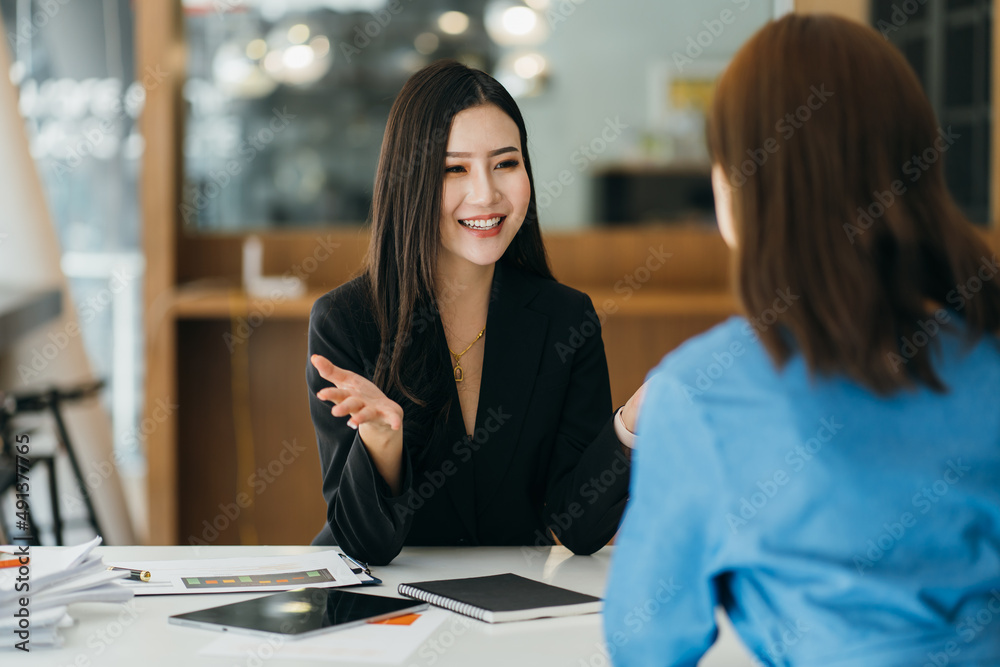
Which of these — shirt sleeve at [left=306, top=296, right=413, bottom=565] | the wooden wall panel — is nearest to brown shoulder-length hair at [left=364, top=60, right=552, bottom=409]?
shirt sleeve at [left=306, top=296, right=413, bottom=565]

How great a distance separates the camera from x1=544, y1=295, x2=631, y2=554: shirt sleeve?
135 cm

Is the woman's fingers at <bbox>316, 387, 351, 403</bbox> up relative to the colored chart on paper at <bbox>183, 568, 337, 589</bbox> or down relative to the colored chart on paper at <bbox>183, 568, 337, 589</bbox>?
→ up

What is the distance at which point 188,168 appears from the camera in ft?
10.7

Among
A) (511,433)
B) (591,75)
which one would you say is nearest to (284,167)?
(591,75)

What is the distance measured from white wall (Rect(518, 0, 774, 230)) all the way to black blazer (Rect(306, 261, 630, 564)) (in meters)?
3.04

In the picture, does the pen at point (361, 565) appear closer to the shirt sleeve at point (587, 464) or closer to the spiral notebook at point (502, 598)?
the spiral notebook at point (502, 598)

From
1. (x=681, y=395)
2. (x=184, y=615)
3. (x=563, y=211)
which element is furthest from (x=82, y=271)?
(x=681, y=395)

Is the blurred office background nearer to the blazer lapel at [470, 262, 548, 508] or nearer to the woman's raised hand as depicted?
the blazer lapel at [470, 262, 548, 508]

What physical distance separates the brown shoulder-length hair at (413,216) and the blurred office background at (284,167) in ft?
1.94

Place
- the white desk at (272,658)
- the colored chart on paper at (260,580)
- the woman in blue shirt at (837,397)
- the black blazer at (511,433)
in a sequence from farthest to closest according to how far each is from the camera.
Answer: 1. the black blazer at (511,433)
2. the colored chart on paper at (260,580)
3. the white desk at (272,658)
4. the woman in blue shirt at (837,397)

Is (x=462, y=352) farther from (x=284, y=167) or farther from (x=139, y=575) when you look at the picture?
(x=284, y=167)

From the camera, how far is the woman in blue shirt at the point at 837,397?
0.71 meters

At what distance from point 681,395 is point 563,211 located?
165 inches

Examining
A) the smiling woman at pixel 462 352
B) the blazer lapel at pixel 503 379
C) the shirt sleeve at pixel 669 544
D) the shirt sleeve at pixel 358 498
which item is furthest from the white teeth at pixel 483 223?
the shirt sleeve at pixel 669 544
